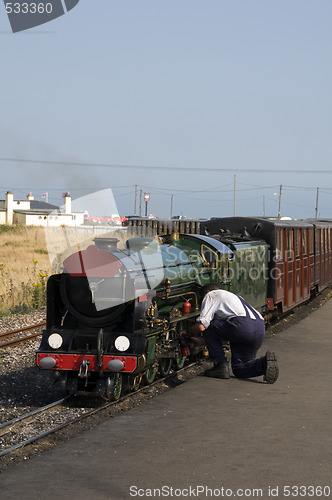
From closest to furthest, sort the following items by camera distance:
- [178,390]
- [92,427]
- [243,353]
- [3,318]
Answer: [92,427] < [178,390] < [243,353] < [3,318]

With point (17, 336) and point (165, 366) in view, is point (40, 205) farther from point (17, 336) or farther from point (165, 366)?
point (165, 366)

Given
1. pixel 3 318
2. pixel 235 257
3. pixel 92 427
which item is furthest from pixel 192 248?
pixel 3 318

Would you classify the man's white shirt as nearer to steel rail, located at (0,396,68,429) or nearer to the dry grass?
steel rail, located at (0,396,68,429)

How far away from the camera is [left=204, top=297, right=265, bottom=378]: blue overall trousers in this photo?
933cm

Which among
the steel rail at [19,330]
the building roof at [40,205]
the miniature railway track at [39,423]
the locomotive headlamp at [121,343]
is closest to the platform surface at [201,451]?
the miniature railway track at [39,423]

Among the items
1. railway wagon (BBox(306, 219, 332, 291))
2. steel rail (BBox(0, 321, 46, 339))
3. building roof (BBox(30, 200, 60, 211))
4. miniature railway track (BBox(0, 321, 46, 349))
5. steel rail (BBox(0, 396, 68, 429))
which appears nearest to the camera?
steel rail (BBox(0, 396, 68, 429))

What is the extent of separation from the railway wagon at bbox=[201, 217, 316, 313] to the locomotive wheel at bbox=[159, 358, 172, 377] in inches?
174

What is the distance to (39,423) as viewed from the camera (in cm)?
759

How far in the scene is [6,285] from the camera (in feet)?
69.7

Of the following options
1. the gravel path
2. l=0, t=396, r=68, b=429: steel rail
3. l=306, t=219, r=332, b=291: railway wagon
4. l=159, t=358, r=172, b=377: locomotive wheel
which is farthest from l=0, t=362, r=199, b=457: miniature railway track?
l=306, t=219, r=332, b=291: railway wagon

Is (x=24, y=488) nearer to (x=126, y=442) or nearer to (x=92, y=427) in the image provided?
(x=126, y=442)

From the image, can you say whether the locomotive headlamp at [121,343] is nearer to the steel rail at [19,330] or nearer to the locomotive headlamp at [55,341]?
the locomotive headlamp at [55,341]

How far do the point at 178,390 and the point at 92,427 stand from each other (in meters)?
1.90

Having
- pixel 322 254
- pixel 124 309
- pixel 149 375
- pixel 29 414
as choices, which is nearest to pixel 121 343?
pixel 124 309
